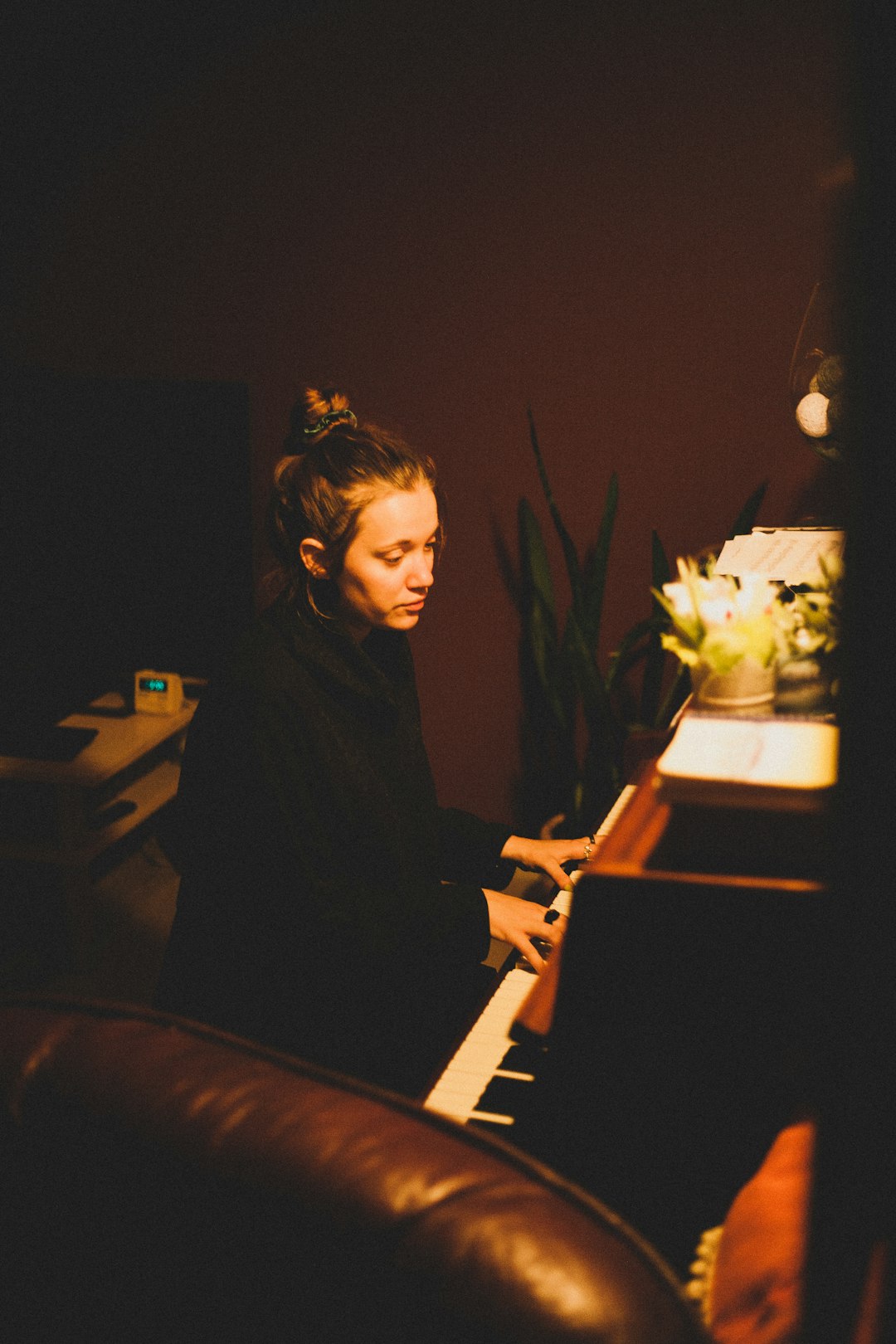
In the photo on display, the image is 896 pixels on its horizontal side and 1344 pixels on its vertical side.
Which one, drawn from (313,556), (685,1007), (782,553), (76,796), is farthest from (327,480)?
(76,796)

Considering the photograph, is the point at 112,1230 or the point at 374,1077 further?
the point at 374,1077

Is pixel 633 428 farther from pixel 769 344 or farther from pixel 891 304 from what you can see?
pixel 891 304

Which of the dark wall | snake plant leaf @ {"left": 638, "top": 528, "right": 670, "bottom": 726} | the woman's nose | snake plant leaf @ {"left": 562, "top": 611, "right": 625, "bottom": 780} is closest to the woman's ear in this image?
the woman's nose

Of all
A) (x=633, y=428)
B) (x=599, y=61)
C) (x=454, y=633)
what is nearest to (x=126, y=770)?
(x=454, y=633)

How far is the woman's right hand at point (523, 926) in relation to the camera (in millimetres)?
1580

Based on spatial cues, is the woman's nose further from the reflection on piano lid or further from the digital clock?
the digital clock

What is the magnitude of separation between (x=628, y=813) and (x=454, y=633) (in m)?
2.26

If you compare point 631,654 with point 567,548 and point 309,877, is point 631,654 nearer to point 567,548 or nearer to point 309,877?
point 567,548

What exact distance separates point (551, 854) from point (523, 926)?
23 cm

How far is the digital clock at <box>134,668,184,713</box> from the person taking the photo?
3.20m

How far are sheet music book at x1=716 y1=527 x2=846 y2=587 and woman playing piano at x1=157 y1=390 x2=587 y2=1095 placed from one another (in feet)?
1.90

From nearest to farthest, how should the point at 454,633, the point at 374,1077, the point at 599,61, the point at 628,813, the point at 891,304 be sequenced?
the point at 891,304 < the point at 628,813 < the point at 374,1077 < the point at 599,61 < the point at 454,633

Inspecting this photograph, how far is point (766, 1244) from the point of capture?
0.88 m

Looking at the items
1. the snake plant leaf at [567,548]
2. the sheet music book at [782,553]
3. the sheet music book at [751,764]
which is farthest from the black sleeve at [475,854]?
the snake plant leaf at [567,548]
